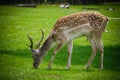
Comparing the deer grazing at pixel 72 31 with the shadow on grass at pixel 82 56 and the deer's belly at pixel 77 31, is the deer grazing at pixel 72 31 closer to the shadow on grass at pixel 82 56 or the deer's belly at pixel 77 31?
the deer's belly at pixel 77 31

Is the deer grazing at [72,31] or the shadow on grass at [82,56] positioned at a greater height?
the deer grazing at [72,31]

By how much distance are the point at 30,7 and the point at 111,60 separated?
19.4 m

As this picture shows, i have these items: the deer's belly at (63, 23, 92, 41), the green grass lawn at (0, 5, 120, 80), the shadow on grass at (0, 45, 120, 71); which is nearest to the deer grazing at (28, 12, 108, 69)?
the deer's belly at (63, 23, 92, 41)

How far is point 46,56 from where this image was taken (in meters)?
15.5

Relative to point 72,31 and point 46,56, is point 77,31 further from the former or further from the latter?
point 46,56

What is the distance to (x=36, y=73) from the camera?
10.3 m

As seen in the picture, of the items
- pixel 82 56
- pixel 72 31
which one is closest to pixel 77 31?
pixel 72 31

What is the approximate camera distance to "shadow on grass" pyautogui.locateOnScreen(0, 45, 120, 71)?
1370 cm

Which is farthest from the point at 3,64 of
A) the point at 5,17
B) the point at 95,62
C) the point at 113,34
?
the point at 5,17

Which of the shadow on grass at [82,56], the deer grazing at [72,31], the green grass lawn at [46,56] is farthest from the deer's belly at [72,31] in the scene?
the shadow on grass at [82,56]

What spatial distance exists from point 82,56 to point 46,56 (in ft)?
4.51

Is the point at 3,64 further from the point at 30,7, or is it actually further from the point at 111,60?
the point at 30,7

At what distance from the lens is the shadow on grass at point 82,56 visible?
45.0 ft

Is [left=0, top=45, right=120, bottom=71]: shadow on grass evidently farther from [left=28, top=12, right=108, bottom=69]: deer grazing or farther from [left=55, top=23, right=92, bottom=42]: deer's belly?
[left=55, top=23, right=92, bottom=42]: deer's belly
